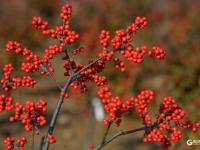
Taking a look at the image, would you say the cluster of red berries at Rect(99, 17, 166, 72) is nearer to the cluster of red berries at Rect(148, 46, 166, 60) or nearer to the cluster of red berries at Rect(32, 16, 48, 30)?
the cluster of red berries at Rect(148, 46, 166, 60)

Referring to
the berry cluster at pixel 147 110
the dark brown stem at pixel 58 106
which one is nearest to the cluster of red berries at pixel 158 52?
the berry cluster at pixel 147 110

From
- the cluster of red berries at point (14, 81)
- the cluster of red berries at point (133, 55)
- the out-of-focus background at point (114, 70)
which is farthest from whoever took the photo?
the out-of-focus background at point (114, 70)

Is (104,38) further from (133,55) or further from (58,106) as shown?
(58,106)

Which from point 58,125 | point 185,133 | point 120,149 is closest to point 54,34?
point 185,133

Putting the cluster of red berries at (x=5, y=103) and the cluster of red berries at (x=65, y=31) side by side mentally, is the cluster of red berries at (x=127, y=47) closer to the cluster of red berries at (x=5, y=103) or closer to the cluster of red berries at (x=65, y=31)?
the cluster of red berries at (x=65, y=31)

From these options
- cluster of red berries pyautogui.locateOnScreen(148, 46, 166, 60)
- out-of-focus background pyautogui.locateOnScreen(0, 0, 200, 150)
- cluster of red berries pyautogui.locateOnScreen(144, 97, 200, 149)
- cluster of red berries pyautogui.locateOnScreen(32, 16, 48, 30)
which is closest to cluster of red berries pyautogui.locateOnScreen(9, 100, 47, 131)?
cluster of red berries pyautogui.locateOnScreen(32, 16, 48, 30)

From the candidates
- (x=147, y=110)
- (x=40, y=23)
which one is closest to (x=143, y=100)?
(x=147, y=110)

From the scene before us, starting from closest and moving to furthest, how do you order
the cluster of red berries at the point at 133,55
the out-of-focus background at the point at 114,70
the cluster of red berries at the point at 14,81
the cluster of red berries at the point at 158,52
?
the cluster of red berries at the point at 133,55, the cluster of red berries at the point at 158,52, the cluster of red berries at the point at 14,81, the out-of-focus background at the point at 114,70
